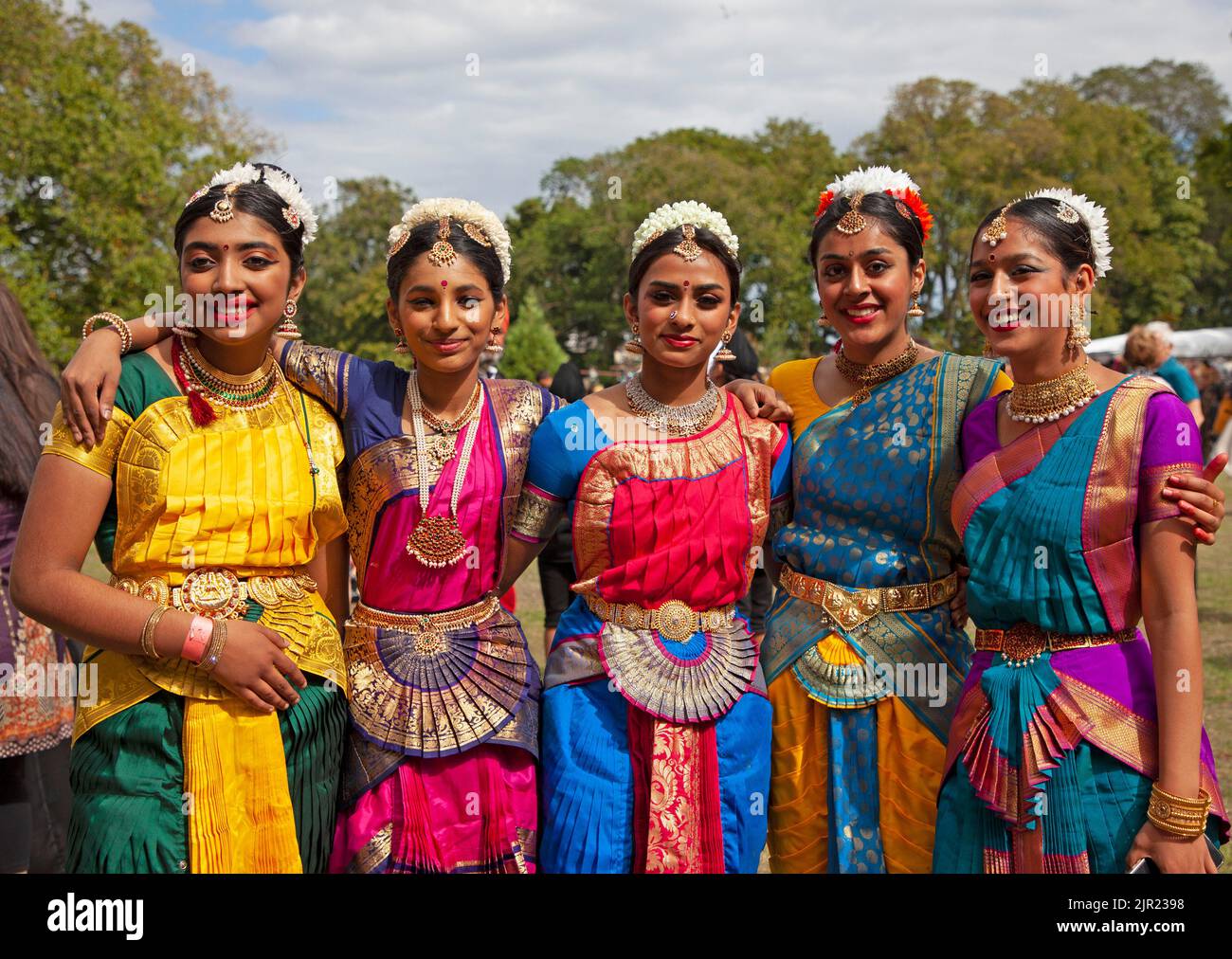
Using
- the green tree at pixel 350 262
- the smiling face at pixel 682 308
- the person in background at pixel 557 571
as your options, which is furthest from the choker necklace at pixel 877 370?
the green tree at pixel 350 262

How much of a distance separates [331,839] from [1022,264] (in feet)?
7.56

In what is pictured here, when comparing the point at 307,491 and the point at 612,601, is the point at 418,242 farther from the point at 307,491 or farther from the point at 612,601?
the point at 612,601

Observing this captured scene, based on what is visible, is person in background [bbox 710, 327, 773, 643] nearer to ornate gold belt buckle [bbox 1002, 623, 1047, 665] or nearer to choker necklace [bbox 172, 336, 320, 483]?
ornate gold belt buckle [bbox 1002, 623, 1047, 665]

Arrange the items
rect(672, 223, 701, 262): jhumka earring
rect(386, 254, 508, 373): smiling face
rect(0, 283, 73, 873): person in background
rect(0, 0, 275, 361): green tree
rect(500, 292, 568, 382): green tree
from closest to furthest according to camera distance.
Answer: rect(386, 254, 508, 373): smiling face → rect(672, 223, 701, 262): jhumka earring → rect(0, 283, 73, 873): person in background → rect(0, 0, 275, 361): green tree → rect(500, 292, 568, 382): green tree

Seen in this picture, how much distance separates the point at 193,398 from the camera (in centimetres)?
269

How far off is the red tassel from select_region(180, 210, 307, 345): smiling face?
98 millimetres

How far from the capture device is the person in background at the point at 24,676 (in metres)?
3.72

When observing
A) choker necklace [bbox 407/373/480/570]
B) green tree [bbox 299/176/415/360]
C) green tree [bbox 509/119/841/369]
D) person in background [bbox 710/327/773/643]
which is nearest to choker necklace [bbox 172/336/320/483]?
choker necklace [bbox 407/373/480/570]

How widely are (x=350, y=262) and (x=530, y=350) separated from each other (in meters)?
15.2

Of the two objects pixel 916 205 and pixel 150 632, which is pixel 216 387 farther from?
pixel 916 205

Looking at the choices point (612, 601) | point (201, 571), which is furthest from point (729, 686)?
point (201, 571)

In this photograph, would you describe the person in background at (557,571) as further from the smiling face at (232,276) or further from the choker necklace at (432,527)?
the smiling face at (232,276)

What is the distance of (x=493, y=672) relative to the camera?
3.04 meters

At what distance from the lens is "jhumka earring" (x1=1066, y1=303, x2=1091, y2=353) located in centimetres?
272
